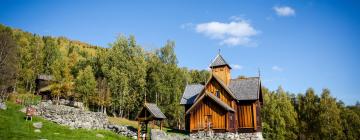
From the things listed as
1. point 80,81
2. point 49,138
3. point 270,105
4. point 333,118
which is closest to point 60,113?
point 49,138

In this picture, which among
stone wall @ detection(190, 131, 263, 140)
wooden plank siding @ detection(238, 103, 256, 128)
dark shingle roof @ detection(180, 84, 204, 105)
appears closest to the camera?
stone wall @ detection(190, 131, 263, 140)

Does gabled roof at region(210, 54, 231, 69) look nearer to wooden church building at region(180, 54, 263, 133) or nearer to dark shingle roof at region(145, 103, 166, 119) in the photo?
wooden church building at region(180, 54, 263, 133)

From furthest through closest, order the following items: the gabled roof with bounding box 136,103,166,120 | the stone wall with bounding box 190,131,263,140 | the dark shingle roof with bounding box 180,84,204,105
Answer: the dark shingle roof with bounding box 180,84,204,105, the stone wall with bounding box 190,131,263,140, the gabled roof with bounding box 136,103,166,120

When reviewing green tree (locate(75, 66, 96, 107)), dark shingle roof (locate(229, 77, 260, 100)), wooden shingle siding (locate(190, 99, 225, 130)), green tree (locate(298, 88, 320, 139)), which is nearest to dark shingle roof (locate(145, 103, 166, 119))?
wooden shingle siding (locate(190, 99, 225, 130))

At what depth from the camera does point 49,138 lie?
22594mm

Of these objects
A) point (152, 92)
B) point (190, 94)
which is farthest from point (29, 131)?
point (152, 92)

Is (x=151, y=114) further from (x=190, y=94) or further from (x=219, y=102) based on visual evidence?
(x=190, y=94)

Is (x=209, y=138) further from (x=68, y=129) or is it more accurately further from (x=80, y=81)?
(x=80, y=81)

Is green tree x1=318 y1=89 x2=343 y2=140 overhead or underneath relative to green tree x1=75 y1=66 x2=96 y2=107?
underneath

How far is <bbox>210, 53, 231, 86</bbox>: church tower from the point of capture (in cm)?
3962

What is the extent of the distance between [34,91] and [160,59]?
28980 millimetres

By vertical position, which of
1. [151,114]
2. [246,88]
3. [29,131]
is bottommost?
[29,131]

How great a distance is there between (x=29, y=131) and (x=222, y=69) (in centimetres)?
2487

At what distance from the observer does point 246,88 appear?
38125 mm
